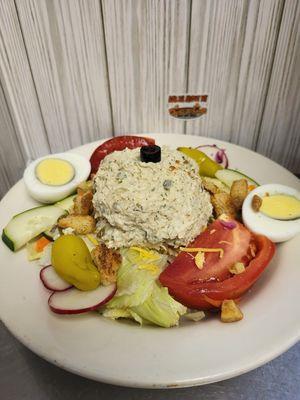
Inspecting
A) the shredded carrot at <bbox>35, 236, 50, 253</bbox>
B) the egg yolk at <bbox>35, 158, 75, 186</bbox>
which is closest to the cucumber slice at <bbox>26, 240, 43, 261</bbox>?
the shredded carrot at <bbox>35, 236, 50, 253</bbox>

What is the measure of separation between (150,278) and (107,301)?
0.53 feet

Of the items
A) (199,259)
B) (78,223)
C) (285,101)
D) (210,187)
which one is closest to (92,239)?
(78,223)

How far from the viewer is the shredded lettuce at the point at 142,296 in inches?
A: 43.4

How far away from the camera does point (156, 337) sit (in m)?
0.99

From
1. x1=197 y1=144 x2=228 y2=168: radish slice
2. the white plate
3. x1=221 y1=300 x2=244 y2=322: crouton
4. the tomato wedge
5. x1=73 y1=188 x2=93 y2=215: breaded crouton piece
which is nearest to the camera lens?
the white plate

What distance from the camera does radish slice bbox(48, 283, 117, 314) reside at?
3.41ft

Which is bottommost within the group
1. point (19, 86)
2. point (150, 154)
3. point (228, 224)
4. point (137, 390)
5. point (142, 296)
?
point (137, 390)

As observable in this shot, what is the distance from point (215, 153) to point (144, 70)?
479 millimetres

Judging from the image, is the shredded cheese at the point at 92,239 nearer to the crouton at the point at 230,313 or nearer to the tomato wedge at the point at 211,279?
the tomato wedge at the point at 211,279

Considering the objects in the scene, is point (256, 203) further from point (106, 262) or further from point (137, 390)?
point (137, 390)

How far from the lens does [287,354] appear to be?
1.24 metres

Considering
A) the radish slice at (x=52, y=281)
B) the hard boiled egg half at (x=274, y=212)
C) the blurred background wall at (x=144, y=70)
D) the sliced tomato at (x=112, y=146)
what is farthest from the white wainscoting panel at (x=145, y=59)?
the radish slice at (x=52, y=281)

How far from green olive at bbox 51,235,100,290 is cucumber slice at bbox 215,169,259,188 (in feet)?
2.17

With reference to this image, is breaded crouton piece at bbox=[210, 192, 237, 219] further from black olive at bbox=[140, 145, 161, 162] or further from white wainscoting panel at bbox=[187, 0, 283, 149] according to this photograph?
white wainscoting panel at bbox=[187, 0, 283, 149]
